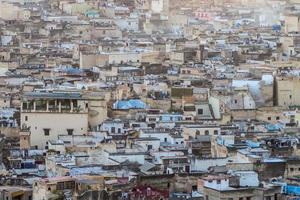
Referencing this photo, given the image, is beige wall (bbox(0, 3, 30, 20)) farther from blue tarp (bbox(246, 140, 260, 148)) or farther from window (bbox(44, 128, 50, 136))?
blue tarp (bbox(246, 140, 260, 148))

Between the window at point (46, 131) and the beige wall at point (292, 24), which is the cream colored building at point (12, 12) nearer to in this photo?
the beige wall at point (292, 24)

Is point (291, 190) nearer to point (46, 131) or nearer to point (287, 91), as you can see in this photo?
point (46, 131)

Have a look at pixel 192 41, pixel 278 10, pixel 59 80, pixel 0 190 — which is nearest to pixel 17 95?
pixel 59 80

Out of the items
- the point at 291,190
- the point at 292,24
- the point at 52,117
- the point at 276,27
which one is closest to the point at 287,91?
the point at 52,117

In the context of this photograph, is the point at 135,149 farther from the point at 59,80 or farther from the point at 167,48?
the point at 167,48

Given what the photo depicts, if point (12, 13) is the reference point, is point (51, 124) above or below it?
below

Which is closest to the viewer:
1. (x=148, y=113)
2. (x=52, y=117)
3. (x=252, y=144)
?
Answer: (x=252, y=144)
